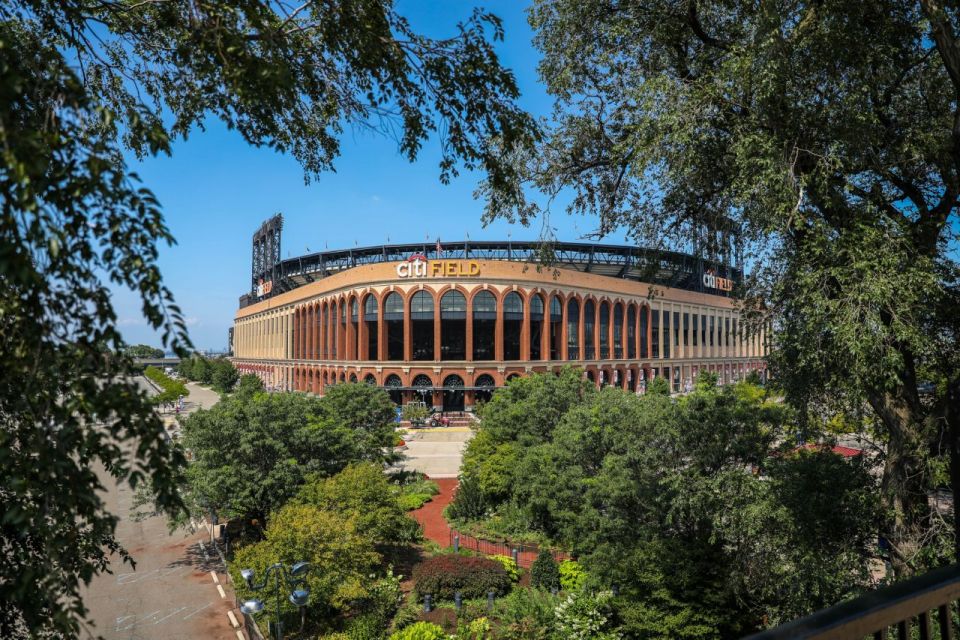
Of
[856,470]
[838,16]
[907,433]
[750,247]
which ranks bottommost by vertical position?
[856,470]

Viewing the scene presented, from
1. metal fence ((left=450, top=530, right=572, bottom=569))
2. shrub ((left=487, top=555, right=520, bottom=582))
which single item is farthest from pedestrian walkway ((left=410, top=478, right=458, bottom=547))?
shrub ((left=487, top=555, right=520, bottom=582))

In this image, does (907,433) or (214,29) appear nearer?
(214,29)

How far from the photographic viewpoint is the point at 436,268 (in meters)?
62.0

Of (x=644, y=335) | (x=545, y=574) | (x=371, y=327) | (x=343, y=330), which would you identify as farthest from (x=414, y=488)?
(x=644, y=335)

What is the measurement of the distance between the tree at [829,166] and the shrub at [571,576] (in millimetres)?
11600

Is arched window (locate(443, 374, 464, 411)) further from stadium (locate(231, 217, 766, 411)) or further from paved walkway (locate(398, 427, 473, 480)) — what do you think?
paved walkway (locate(398, 427, 473, 480))

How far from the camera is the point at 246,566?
1850 cm

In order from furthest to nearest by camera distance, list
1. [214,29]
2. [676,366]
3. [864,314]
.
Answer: [676,366] → [864,314] → [214,29]

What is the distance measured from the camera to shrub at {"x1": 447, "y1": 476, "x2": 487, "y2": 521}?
94.5ft

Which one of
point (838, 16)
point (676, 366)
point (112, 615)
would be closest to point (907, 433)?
point (838, 16)

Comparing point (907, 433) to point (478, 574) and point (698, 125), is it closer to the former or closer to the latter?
point (698, 125)

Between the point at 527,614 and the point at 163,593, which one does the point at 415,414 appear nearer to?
the point at 163,593

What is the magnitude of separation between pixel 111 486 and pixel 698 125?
149 ft

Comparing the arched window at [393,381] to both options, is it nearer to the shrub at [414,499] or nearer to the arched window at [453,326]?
the arched window at [453,326]
